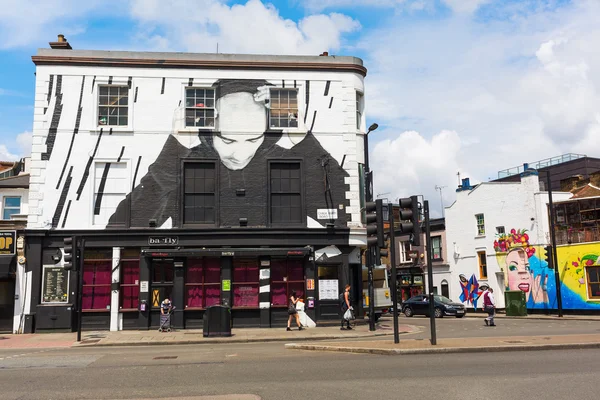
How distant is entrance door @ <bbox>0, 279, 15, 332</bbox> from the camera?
22806 mm

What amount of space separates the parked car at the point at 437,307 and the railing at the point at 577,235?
7.70 meters

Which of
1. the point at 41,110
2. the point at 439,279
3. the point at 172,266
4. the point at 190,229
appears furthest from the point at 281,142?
the point at 439,279

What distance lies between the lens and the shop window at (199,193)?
2409 centimetres

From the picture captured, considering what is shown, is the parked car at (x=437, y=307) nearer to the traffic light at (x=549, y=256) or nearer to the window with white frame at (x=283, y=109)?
the traffic light at (x=549, y=256)

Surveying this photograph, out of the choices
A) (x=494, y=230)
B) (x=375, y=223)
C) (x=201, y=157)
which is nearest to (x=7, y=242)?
(x=201, y=157)

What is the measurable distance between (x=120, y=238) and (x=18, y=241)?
422cm

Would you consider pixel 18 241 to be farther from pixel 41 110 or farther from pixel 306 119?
pixel 306 119

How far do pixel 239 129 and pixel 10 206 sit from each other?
466 inches

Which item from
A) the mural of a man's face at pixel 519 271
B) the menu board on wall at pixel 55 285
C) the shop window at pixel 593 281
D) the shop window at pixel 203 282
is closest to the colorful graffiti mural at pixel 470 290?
the mural of a man's face at pixel 519 271

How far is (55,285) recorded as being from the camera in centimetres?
2303

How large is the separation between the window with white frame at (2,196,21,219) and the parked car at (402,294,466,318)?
23946mm

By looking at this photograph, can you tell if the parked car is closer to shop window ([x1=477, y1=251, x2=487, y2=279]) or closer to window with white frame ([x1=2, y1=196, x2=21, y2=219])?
shop window ([x1=477, y1=251, x2=487, y2=279])

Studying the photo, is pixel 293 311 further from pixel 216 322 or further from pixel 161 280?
pixel 161 280

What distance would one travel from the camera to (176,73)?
80.6 feet
